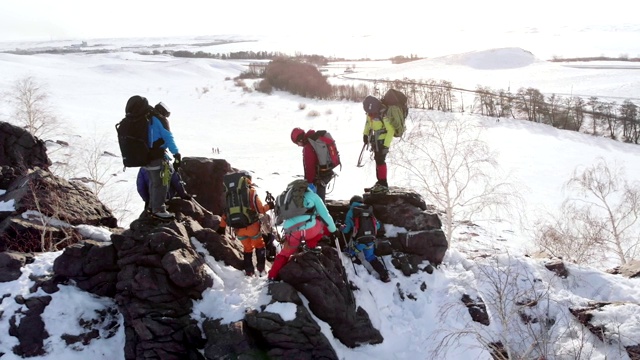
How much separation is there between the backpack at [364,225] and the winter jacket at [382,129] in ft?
5.82

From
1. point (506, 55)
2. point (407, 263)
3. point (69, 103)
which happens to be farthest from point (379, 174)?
point (506, 55)

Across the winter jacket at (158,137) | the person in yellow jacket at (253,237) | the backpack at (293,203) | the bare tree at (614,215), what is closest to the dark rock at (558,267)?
the backpack at (293,203)

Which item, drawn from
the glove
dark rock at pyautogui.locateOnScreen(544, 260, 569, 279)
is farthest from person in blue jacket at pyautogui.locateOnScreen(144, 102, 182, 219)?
dark rock at pyautogui.locateOnScreen(544, 260, 569, 279)

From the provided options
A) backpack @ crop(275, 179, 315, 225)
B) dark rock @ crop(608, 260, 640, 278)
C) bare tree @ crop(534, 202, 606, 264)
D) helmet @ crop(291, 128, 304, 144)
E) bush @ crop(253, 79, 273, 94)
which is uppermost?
bush @ crop(253, 79, 273, 94)

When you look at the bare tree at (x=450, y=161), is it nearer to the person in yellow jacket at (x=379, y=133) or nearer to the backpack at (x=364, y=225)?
the person in yellow jacket at (x=379, y=133)

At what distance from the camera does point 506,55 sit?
329 ft

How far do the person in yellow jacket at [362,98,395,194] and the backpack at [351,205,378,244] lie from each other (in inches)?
54.8

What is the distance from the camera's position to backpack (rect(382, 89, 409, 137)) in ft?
30.3

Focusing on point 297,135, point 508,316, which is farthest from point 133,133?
point 508,316

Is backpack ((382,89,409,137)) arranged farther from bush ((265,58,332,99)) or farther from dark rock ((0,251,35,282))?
bush ((265,58,332,99))

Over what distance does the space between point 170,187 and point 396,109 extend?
5214 mm

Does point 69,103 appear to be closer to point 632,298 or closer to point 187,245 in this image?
point 187,245

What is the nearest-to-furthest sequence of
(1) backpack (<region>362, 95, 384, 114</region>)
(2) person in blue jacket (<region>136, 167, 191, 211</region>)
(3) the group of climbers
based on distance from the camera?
(3) the group of climbers → (2) person in blue jacket (<region>136, 167, 191, 211</region>) → (1) backpack (<region>362, 95, 384, 114</region>)

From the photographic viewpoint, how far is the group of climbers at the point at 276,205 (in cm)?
726
